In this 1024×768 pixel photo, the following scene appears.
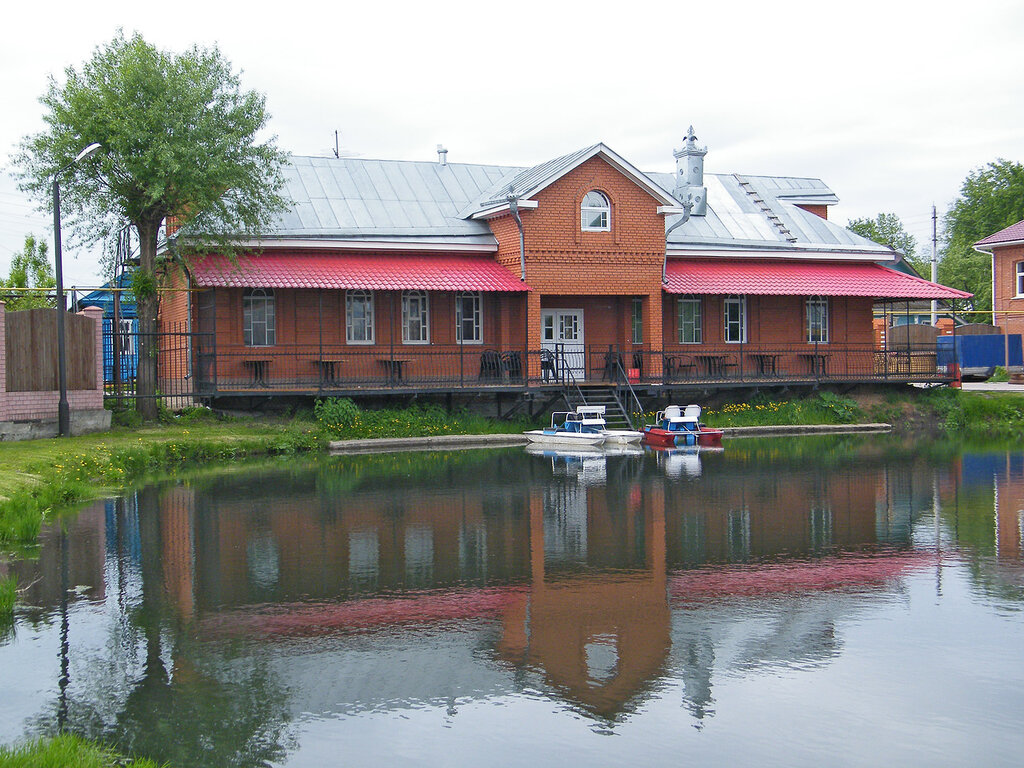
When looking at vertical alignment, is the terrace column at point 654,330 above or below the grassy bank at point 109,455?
above

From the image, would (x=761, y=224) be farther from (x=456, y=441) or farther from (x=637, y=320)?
(x=456, y=441)

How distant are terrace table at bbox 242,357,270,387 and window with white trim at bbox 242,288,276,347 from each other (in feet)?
2.11

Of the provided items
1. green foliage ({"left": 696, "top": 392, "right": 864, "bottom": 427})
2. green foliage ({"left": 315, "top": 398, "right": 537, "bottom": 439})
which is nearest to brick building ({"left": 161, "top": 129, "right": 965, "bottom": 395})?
green foliage ({"left": 315, "top": 398, "right": 537, "bottom": 439})

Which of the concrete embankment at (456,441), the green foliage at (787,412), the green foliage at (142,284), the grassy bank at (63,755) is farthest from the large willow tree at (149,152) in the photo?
the grassy bank at (63,755)

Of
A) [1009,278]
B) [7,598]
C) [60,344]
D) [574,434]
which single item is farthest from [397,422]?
[1009,278]

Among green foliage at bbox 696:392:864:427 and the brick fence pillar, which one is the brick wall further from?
the brick fence pillar

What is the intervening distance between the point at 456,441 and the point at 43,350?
9.67m

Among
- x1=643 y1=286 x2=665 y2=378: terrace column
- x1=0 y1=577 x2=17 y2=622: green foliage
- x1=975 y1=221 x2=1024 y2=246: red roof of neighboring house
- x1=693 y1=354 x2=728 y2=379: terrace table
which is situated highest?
x1=975 y1=221 x2=1024 y2=246: red roof of neighboring house

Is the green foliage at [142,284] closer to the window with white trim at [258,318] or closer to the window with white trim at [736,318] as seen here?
the window with white trim at [258,318]

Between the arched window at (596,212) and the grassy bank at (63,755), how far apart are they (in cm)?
2518

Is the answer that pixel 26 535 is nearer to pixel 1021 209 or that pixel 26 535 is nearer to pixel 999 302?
pixel 999 302

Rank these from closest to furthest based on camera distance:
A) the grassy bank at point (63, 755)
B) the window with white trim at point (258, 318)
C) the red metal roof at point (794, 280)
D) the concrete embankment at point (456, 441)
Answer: the grassy bank at point (63, 755), the concrete embankment at point (456, 441), the window with white trim at point (258, 318), the red metal roof at point (794, 280)

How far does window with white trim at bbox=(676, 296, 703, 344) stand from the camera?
108ft

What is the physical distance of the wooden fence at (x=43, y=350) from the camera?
21375 mm
